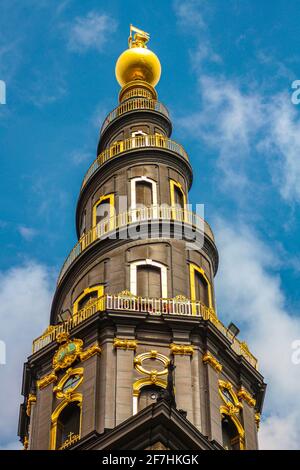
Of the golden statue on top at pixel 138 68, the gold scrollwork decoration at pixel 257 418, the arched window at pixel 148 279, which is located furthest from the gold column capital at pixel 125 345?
the golden statue on top at pixel 138 68

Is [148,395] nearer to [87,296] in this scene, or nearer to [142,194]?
[87,296]

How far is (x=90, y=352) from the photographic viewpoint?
6538cm

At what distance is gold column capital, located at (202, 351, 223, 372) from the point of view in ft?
215

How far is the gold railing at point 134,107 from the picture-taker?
281 feet

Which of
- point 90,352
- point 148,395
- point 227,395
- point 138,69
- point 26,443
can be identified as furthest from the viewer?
point 138,69

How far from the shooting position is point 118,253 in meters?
71.8

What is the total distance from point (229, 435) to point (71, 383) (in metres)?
8.54

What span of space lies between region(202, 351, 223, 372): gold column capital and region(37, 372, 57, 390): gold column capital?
312 inches

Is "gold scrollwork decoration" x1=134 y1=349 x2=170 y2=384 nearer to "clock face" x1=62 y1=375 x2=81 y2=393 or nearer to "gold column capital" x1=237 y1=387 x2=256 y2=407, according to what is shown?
"clock face" x1=62 y1=375 x2=81 y2=393

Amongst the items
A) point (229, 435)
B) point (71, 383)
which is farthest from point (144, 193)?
point (229, 435)

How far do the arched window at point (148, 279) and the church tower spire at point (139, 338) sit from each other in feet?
0.25

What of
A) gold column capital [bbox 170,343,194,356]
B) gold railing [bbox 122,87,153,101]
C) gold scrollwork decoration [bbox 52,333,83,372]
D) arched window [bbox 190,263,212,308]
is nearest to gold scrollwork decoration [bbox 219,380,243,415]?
gold column capital [bbox 170,343,194,356]

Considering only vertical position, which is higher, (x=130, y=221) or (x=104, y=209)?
(x=104, y=209)
